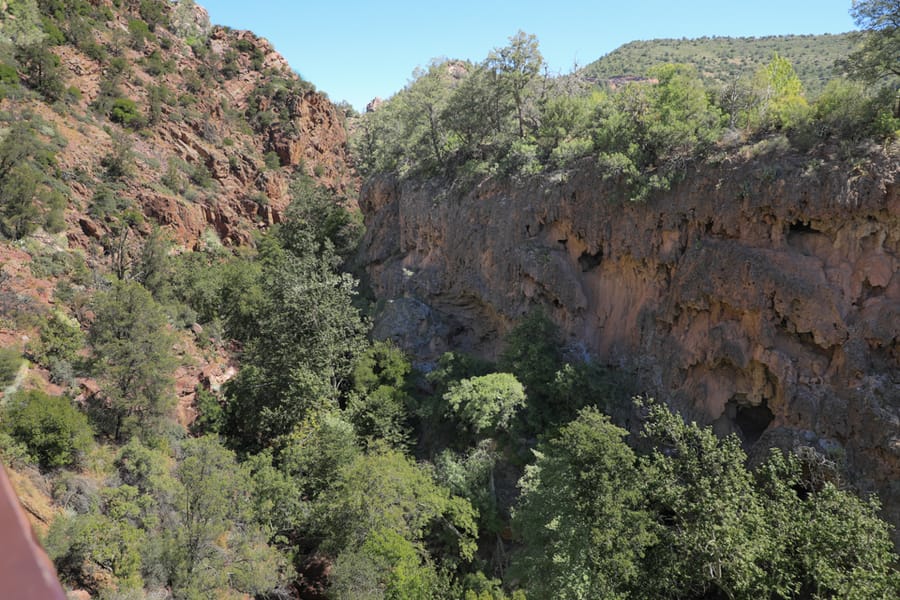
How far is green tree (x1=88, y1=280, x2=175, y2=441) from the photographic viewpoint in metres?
18.0

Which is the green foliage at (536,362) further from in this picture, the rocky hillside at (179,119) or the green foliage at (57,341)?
the rocky hillside at (179,119)

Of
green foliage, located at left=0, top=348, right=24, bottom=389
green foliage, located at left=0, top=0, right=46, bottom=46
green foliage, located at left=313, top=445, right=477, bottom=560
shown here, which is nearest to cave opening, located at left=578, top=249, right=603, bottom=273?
green foliage, located at left=313, top=445, right=477, bottom=560

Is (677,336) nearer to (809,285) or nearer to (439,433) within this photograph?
(809,285)

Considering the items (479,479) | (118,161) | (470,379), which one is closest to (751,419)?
(479,479)

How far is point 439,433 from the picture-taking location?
2114cm

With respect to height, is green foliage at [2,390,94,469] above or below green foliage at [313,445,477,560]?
above

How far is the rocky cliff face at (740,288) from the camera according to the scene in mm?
13383

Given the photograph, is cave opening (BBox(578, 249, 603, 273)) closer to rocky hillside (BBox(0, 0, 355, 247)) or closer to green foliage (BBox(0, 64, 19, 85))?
rocky hillside (BBox(0, 0, 355, 247))

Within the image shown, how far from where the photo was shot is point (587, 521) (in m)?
12.2

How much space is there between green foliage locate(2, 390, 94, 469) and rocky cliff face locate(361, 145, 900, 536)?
48.3ft

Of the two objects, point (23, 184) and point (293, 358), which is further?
point (23, 184)

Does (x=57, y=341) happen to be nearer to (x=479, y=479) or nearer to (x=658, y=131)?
(x=479, y=479)

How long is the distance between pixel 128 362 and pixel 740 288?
20563 millimetres

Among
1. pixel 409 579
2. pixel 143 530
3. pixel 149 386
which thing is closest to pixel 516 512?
pixel 409 579
